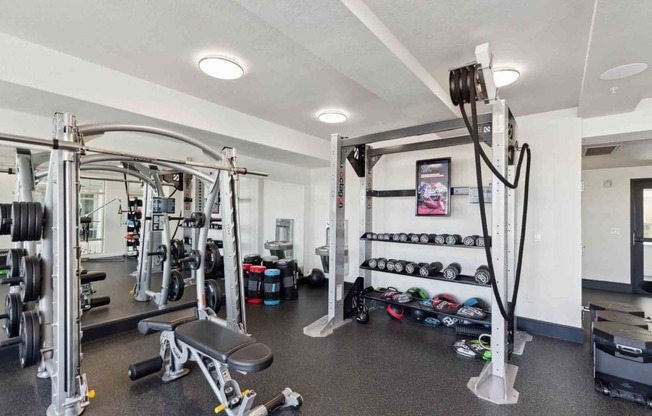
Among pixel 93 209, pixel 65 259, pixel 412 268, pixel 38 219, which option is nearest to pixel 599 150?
Result: pixel 412 268

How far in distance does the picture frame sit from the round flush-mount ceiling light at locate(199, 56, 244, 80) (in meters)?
2.56

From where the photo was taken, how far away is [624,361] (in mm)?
2307

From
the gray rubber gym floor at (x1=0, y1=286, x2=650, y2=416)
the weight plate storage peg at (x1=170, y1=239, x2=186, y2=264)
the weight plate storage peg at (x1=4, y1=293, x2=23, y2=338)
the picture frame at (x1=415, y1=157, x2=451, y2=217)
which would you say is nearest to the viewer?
the gray rubber gym floor at (x1=0, y1=286, x2=650, y2=416)

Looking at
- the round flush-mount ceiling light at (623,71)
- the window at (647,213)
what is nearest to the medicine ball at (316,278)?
the round flush-mount ceiling light at (623,71)

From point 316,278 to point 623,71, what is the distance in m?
4.58

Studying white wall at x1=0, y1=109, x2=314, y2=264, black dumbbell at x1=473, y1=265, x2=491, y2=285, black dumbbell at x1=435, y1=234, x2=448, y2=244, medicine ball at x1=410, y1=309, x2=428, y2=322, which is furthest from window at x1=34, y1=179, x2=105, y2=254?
black dumbbell at x1=473, y1=265, x2=491, y2=285

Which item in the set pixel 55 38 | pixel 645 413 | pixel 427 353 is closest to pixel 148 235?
pixel 55 38

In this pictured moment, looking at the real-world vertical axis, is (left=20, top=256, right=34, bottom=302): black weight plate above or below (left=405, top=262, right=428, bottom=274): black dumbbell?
above

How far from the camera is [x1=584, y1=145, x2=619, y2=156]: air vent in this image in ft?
13.6

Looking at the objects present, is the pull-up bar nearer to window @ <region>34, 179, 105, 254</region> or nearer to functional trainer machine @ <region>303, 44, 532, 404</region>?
functional trainer machine @ <region>303, 44, 532, 404</region>

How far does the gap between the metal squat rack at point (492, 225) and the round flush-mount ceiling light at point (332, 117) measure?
32 centimetres

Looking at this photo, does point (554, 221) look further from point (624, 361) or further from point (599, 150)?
point (599, 150)

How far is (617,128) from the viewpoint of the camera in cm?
322

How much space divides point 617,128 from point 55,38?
5078 mm
